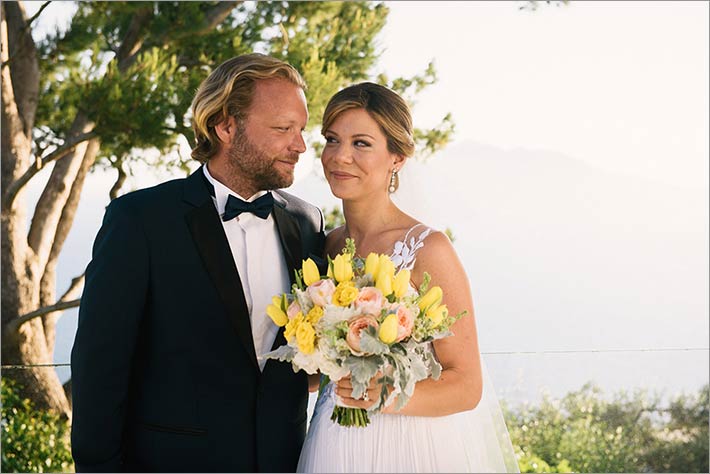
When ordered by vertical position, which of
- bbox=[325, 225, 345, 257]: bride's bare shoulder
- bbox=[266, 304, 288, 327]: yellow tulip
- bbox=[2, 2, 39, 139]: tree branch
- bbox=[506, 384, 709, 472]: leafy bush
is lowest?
bbox=[506, 384, 709, 472]: leafy bush

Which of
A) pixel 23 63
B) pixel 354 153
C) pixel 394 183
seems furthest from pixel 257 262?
pixel 23 63

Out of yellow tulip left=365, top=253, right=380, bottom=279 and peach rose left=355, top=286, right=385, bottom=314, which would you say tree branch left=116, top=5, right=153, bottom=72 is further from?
peach rose left=355, top=286, right=385, bottom=314

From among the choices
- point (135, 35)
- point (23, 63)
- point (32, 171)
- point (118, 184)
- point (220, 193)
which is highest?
point (135, 35)

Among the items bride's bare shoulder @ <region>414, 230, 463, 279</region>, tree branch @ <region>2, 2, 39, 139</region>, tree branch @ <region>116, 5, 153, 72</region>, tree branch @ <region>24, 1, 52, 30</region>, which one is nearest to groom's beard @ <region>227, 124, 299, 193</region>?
bride's bare shoulder @ <region>414, 230, 463, 279</region>

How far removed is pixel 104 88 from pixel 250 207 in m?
4.29

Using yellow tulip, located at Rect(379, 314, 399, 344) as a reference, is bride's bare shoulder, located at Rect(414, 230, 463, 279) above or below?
above

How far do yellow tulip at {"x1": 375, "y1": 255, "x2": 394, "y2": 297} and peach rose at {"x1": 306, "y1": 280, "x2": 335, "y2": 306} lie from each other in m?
0.13

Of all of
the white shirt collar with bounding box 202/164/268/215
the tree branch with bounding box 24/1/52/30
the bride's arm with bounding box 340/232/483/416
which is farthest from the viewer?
the tree branch with bounding box 24/1/52/30

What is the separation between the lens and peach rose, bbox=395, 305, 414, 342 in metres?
2.20

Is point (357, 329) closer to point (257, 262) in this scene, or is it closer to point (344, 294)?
point (344, 294)

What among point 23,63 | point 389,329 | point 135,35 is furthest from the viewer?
point 135,35

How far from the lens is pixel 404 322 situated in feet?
7.25

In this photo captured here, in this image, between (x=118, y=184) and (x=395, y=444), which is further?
(x=118, y=184)

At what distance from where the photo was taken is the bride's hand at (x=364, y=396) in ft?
7.59
